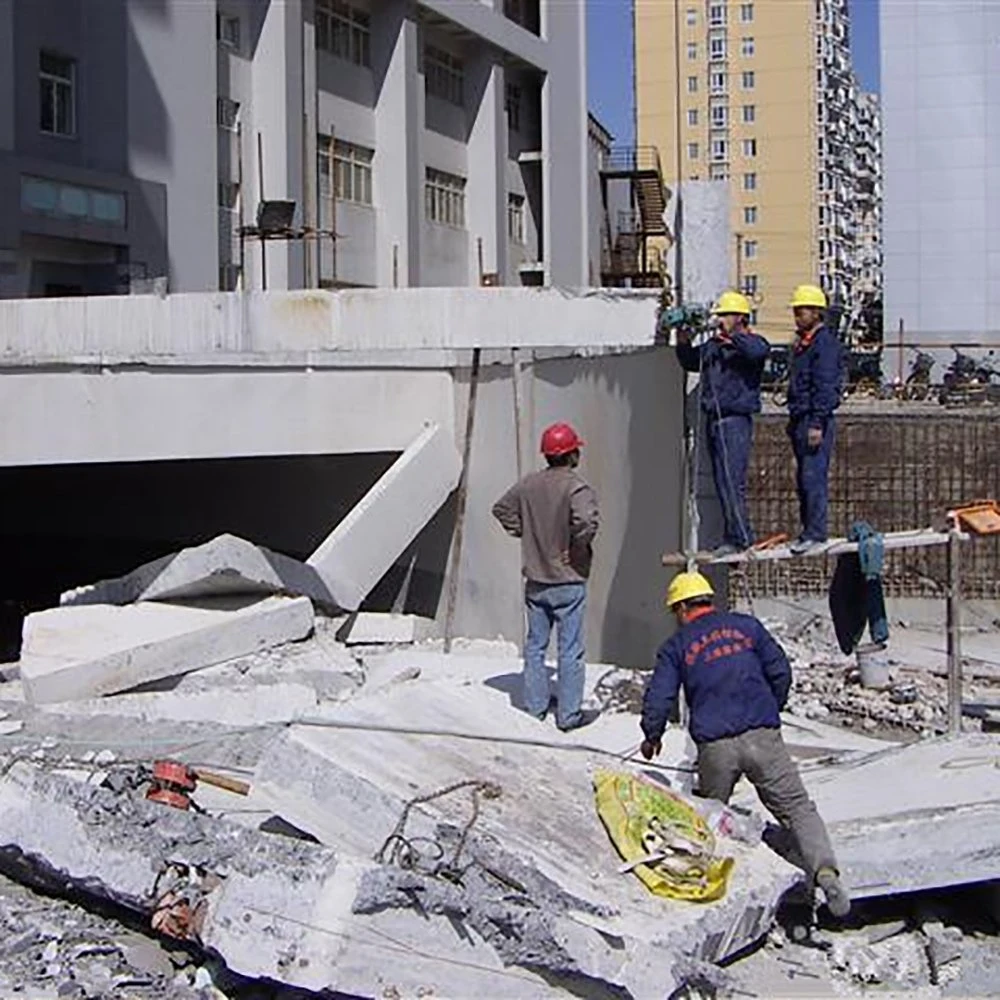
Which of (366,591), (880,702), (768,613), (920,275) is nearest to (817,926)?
(366,591)

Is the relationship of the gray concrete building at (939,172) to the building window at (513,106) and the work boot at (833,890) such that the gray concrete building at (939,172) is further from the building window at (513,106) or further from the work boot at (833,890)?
the work boot at (833,890)

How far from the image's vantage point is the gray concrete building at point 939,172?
4088 centimetres

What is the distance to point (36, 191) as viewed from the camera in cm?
2284

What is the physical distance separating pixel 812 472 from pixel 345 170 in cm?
2483

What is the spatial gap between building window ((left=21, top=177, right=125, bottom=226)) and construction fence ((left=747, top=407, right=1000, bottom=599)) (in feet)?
35.6

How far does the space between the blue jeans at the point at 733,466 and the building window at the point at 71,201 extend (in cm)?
1623

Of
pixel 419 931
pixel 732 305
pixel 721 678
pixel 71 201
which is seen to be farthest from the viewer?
pixel 71 201

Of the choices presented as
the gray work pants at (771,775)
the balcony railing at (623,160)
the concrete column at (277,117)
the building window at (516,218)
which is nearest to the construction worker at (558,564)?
the gray work pants at (771,775)

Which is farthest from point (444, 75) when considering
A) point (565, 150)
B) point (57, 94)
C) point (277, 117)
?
point (57, 94)

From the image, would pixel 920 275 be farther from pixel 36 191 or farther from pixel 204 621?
pixel 204 621

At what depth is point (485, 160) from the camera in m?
38.4

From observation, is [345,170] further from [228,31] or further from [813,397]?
[813,397]

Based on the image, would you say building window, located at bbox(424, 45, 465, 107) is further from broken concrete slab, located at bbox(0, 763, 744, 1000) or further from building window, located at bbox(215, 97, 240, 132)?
broken concrete slab, located at bbox(0, 763, 744, 1000)

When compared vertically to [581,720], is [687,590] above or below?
above
